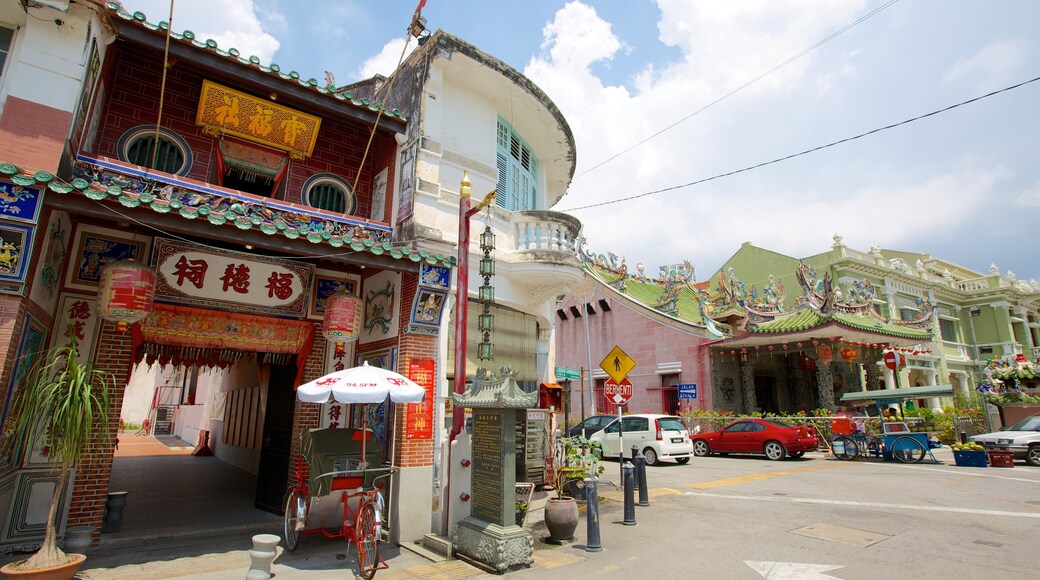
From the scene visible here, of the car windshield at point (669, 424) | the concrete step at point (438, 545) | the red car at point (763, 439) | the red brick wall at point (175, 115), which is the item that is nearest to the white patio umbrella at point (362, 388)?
the concrete step at point (438, 545)

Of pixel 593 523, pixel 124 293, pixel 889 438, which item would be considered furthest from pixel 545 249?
pixel 889 438

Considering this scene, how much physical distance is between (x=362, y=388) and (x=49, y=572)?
3.63 m

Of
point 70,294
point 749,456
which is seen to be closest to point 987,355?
point 749,456

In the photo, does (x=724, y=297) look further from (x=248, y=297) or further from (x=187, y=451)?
(x=187, y=451)

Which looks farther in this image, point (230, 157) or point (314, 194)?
point (314, 194)

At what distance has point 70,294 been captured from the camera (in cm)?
769

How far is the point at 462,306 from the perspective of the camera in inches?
345

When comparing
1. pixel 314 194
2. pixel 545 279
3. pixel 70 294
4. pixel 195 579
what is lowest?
pixel 195 579

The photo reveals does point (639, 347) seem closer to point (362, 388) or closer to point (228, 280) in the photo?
point (362, 388)

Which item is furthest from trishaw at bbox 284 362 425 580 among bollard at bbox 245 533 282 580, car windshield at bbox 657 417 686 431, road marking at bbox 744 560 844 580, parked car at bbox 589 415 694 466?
car windshield at bbox 657 417 686 431

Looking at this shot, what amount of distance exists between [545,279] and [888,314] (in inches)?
1134

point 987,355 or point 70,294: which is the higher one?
point 987,355

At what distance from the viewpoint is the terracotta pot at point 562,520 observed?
27.2 ft

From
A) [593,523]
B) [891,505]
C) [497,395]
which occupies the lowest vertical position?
[891,505]
